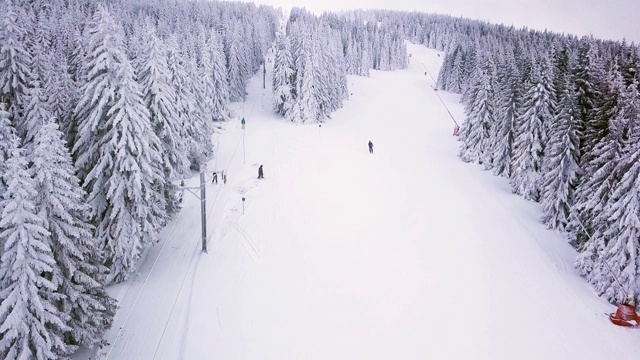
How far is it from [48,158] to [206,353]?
9022 millimetres

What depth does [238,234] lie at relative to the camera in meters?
24.6

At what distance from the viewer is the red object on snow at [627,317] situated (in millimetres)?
17094

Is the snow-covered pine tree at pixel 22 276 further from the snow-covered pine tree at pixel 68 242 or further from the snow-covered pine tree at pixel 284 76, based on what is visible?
the snow-covered pine tree at pixel 284 76

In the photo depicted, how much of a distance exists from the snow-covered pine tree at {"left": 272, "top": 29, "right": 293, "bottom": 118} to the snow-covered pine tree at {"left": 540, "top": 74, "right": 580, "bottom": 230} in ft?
119

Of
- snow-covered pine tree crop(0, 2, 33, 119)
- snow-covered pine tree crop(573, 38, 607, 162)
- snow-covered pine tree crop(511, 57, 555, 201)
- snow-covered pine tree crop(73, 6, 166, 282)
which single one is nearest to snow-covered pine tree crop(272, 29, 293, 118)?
snow-covered pine tree crop(511, 57, 555, 201)

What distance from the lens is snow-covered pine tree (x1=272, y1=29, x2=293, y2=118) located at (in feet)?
183

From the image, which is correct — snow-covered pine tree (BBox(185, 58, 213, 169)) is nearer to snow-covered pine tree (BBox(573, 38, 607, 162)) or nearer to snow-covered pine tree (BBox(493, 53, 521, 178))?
snow-covered pine tree (BBox(493, 53, 521, 178))

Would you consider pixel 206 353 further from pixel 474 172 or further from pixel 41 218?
pixel 474 172

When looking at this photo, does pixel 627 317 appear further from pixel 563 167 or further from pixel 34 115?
pixel 34 115

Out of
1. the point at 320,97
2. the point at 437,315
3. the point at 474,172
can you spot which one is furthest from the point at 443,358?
the point at 320,97

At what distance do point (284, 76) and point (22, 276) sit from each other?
1906 inches

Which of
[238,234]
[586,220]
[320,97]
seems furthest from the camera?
[320,97]

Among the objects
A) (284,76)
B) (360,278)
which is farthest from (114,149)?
(284,76)

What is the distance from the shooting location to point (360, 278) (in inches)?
799
